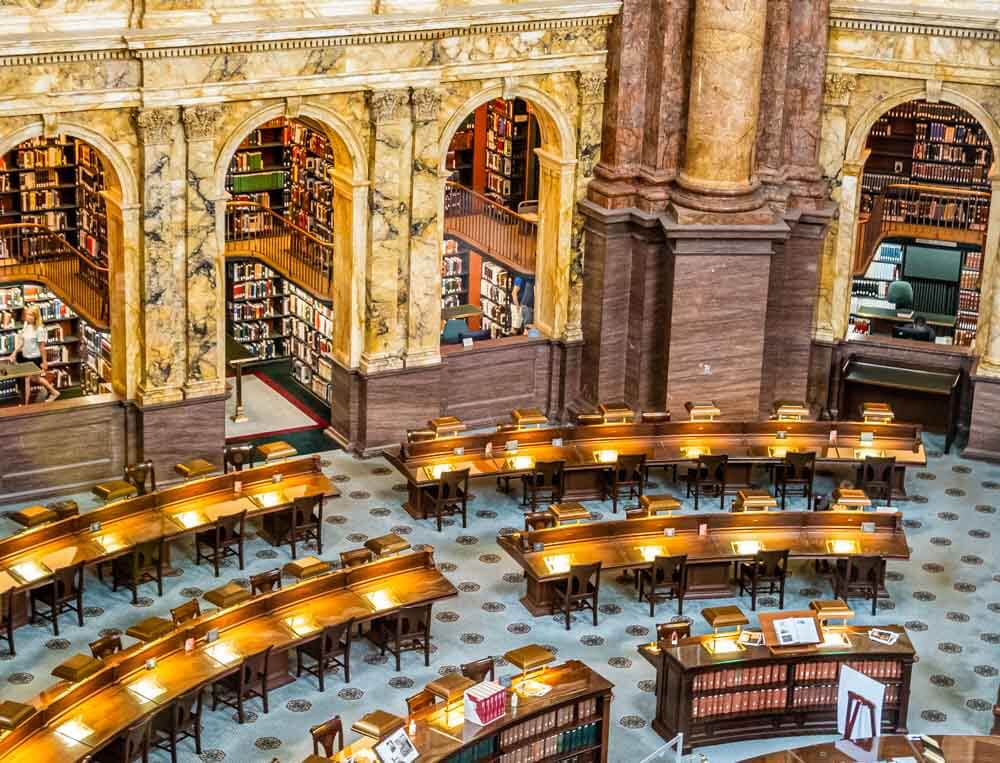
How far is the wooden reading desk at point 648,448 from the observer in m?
24.0

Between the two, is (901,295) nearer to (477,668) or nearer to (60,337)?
(60,337)

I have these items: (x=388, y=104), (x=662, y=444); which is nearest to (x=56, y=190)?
(x=388, y=104)

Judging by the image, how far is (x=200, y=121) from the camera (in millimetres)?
23281

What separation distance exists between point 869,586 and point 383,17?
9.04 metres

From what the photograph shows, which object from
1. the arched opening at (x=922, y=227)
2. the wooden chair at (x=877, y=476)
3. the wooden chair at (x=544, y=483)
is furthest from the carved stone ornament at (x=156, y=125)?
the arched opening at (x=922, y=227)

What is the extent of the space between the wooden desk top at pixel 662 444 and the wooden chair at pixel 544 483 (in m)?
0.18

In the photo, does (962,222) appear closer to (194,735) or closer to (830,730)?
(830,730)

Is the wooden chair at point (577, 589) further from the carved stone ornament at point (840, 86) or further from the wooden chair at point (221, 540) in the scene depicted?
the carved stone ornament at point (840, 86)

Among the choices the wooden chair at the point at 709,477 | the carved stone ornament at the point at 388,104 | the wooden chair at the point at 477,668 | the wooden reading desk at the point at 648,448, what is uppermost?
the carved stone ornament at the point at 388,104

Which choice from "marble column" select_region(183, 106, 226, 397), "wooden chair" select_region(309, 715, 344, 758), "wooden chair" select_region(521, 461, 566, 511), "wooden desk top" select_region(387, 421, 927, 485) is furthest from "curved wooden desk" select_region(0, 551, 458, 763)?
"marble column" select_region(183, 106, 226, 397)

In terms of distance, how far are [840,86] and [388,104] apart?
644 cm

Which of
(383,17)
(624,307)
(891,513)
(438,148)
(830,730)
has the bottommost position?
(830,730)

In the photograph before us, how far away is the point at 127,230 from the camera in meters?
23.4

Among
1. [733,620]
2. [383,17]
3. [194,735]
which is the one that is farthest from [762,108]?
[194,735]
